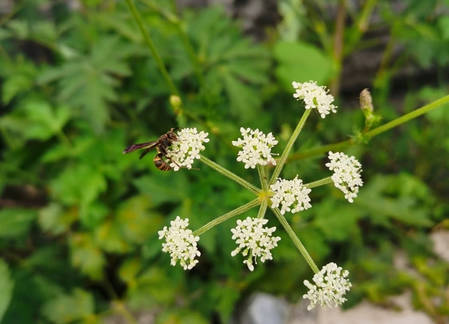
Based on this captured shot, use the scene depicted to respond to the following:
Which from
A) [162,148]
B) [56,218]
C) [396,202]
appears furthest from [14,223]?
[396,202]

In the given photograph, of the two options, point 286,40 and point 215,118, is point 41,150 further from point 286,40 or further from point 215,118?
point 286,40

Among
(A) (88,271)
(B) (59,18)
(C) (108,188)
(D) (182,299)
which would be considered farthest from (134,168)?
(B) (59,18)

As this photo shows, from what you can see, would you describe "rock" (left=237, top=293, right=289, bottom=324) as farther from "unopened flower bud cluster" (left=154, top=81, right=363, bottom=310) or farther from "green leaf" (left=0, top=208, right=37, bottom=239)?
"green leaf" (left=0, top=208, right=37, bottom=239)

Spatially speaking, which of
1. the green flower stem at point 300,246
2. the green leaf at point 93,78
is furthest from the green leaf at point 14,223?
the green flower stem at point 300,246

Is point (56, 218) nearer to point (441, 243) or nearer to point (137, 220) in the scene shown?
point (137, 220)

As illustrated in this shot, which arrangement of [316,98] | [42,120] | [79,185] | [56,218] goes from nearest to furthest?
[316,98], [79,185], [42,120], [56,218]

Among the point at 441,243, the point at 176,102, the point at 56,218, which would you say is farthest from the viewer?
the point at 441,243

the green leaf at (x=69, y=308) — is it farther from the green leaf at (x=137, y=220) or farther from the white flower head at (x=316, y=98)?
the white flower head at (x=316, y=98)

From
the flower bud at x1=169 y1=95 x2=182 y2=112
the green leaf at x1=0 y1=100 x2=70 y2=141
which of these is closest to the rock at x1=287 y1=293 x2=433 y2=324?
the flower bud at x1=169 y1=95 x2=182 y2=112
